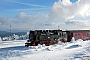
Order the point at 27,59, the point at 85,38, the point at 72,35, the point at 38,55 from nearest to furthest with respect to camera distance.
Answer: the point at 27,59 → the point at 38,55 → the point at 72,35 → the point at 85,38

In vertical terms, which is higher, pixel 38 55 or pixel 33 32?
pixel 33 32

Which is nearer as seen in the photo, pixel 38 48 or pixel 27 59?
pixel 27 59

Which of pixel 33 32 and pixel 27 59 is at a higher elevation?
pixel 33 32

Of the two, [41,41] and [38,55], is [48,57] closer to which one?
[38,55]

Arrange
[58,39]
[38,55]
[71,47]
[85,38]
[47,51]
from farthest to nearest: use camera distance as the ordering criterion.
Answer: [85,38] → [58,39] → [71,47] → [47,51] → [38,55]

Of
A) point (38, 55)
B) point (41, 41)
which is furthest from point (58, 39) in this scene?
point (38, 55)

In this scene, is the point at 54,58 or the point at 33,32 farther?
the point at 33,32

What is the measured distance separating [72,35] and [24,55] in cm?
1977

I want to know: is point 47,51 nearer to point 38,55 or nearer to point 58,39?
point 38,55

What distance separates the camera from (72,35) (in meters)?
40.7

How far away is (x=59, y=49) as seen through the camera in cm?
2706

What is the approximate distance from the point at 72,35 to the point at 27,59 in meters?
21.1

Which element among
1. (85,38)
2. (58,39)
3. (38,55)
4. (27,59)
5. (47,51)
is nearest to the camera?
(27,59)

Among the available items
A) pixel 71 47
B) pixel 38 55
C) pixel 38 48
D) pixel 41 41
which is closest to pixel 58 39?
pixel 41 41
